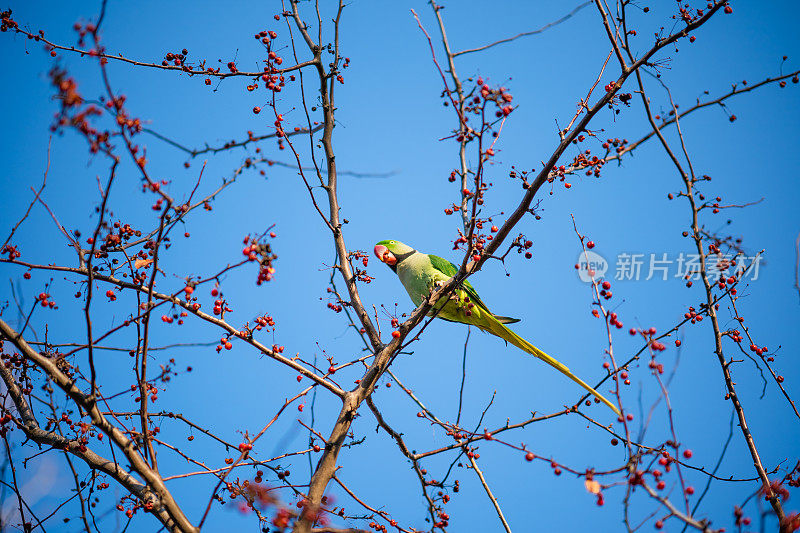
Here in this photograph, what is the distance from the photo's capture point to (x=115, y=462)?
2641 millimetres

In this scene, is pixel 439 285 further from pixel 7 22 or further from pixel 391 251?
pixel 7 22

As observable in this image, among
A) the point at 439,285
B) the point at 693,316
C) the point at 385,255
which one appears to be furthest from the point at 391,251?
the point at 693,316

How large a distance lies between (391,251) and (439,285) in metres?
1.79

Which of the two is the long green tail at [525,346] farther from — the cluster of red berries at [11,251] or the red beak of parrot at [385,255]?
the cluster of red berries at [11,251]

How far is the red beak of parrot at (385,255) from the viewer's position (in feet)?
19.0

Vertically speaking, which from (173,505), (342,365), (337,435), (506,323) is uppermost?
(506,323)

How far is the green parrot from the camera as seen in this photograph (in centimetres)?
419

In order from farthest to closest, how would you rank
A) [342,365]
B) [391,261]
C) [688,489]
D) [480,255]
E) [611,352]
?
[391,261] < [342,365] < [480,255] < [611,352] < [688,489]

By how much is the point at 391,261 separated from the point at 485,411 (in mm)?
2918

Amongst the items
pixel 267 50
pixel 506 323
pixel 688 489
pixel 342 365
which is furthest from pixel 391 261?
pixel 688 489

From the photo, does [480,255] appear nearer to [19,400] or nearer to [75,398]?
[75,398]

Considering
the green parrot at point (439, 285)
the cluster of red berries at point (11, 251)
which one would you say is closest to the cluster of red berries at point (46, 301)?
the cluster of red berries at point (11, 251)

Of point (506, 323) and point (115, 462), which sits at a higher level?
point (506, 323)

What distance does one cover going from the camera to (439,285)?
4.14 metres
